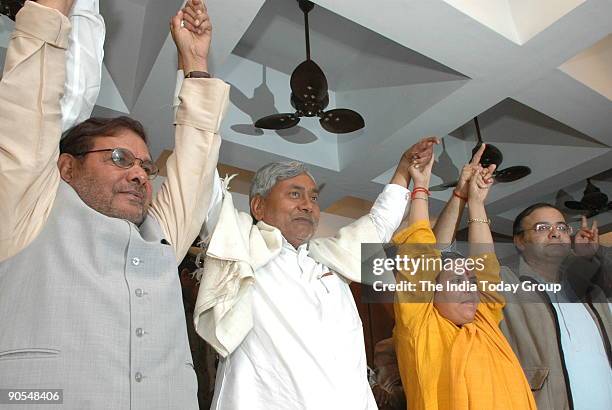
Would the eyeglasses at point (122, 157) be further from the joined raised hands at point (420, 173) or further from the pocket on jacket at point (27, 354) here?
the joined raised hands at point (420, 173)

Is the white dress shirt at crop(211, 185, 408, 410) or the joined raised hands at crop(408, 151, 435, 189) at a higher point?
the joined raised hands at crop(408, 151, 435, 189)

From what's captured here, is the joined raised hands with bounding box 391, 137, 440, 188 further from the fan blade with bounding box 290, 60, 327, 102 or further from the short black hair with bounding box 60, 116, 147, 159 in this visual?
the fan blade with bounding box 290, 60, 327, 102

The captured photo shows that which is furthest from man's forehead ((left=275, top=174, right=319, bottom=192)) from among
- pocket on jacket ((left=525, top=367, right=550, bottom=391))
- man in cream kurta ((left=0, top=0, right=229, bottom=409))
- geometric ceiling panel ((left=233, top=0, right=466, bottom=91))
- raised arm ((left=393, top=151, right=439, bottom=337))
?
geometric ceiling panel ((left=233, top=0, right=466, bottom=91))

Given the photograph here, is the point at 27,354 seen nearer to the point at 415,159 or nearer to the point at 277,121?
the point at 415,159

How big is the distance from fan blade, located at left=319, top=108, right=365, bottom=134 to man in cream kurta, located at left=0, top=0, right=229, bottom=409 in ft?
9.27

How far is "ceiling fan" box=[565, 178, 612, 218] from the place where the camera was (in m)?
5.79

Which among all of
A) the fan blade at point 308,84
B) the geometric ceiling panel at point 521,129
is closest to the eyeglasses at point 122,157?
the fan blade at point 308,84

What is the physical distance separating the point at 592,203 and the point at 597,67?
181 centimetres

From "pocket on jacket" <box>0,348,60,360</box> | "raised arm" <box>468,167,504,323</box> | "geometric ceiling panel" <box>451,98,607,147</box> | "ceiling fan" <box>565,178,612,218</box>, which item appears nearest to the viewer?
"pocket on jacket" <box>0,348,60,360</box>

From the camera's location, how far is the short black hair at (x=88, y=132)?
4.85 feet

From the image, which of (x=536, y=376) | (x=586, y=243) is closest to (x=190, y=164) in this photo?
(x=536, y=376)

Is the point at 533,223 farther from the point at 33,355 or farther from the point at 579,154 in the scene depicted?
the point at 579,154

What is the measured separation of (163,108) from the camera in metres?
4.18

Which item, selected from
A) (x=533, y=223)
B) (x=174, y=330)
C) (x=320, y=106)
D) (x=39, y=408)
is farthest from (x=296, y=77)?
(x=39, y=408)
